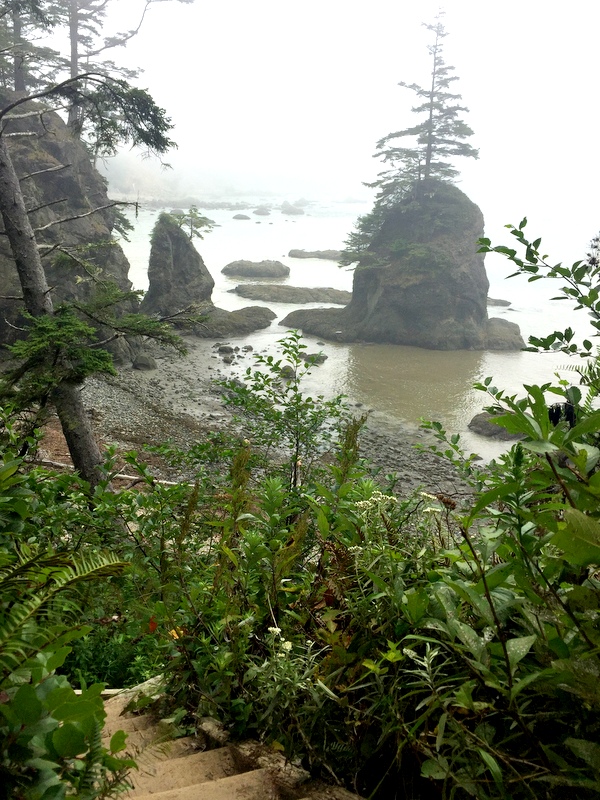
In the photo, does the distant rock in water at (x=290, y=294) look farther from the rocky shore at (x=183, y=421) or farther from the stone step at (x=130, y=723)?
the stone step at (x=130, y=723)

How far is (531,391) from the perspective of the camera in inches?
36.9

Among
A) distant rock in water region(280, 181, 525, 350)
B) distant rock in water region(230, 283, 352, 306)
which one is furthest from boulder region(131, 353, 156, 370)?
distant rock in water region(230, 283, 352, 306)

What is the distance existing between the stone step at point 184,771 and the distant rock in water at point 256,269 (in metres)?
33.0

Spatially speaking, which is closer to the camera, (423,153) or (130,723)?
(130,723)

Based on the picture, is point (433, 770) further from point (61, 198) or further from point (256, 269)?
point (256, 269)

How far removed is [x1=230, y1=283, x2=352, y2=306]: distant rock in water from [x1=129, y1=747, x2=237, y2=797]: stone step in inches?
1112

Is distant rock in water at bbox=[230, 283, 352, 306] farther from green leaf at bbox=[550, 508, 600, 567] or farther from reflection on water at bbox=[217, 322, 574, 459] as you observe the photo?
green leaf at bbox=[550, 508, 600, 567]

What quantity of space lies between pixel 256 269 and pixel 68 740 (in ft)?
111

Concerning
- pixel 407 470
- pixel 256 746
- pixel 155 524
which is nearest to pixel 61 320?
pixel 155 524

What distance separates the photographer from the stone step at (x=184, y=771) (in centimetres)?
123

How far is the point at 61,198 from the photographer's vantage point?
649 inches

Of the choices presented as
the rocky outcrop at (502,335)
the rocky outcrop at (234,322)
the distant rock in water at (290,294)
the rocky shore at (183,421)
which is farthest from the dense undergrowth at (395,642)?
the distant rock in water at (290,294)

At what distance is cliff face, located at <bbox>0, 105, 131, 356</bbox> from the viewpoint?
1644 cm

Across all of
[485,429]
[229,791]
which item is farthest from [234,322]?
[229,791]
